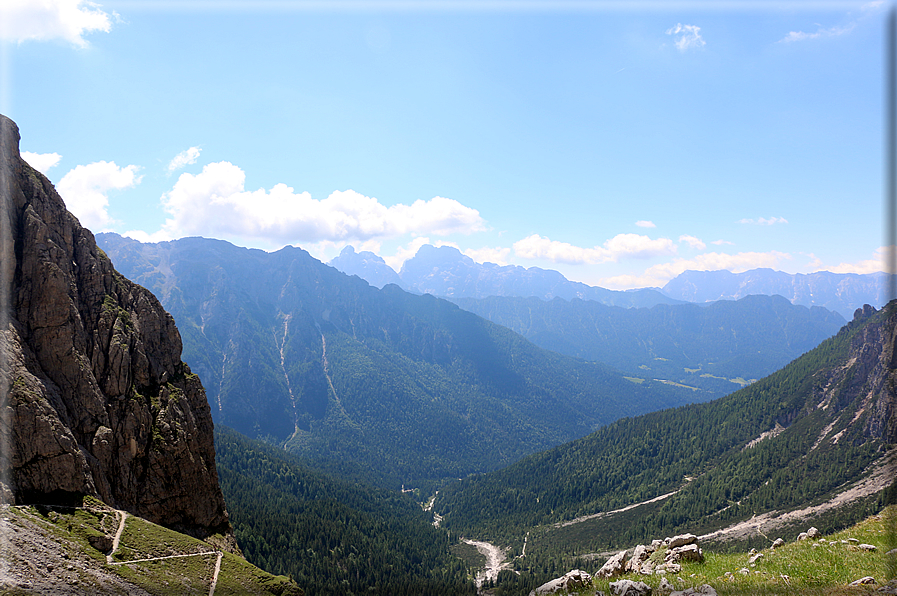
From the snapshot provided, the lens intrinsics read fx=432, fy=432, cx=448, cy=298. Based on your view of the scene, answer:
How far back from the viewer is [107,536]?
135 feet

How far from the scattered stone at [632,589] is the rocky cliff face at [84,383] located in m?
49.6

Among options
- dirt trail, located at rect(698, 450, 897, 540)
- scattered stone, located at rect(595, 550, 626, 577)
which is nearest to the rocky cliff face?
scattered stone, located at rect(595, 550, 626, 577)

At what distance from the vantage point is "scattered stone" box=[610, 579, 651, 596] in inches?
1032

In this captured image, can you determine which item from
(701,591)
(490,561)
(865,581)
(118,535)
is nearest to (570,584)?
(701,591)

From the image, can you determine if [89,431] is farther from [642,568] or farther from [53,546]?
[642,568]

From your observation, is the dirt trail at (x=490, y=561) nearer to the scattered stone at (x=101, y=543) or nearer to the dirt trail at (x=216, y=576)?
the dirt trail at (x=216, y=576)

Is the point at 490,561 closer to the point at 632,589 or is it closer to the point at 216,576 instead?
the point at 216,576

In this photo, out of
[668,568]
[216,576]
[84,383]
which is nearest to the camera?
[668,568]

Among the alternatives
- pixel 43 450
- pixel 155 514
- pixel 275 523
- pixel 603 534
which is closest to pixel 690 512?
pixel 603 534

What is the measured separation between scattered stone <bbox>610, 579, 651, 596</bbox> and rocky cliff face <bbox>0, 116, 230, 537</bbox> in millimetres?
49557

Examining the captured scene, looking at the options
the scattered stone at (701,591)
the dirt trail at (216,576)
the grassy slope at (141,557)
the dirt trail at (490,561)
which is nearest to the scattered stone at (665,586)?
the scattered stone at (701,591)

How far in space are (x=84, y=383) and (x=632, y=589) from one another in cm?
5654

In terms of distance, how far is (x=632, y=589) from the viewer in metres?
26.5

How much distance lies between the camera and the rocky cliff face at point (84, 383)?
134 feet
